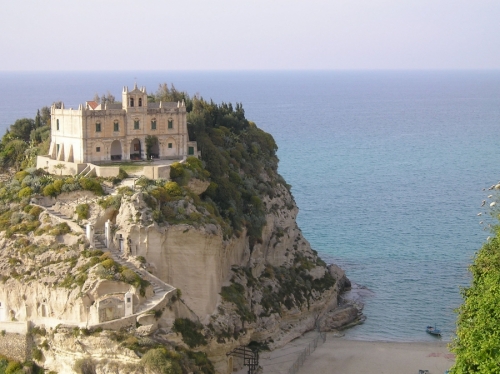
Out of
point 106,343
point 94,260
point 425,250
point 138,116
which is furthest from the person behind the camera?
point 425,250

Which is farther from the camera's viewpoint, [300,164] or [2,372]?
[300,164]

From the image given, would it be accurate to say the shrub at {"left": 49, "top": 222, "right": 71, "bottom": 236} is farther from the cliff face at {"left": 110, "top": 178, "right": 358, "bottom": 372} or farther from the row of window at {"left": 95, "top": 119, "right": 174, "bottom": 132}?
the row of window at {"left": 95, "top": 119, "right": 174, "bottom": 132}

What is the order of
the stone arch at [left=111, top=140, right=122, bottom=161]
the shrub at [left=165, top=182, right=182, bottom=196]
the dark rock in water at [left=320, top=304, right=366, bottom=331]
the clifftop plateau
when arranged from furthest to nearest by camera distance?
1. the dark rock in water at [left=320, top=304, right=366, bottom=331]
2. the stone arch at [left=111, top=140, right=122, bottom=161]
3. the shrub at [left=165, top=182, right=182, bottom=196]
4. the clifftop plateau

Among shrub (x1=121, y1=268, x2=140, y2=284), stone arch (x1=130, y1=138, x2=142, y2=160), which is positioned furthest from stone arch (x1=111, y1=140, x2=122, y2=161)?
shrub (x1=121, y1=268, x2=140, y2=284)

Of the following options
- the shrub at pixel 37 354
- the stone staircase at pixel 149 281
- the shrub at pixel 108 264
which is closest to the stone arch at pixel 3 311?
the shrub at pixel 37 354

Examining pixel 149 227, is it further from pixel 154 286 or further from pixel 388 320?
pixel 388 320

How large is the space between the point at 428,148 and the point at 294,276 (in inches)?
3050

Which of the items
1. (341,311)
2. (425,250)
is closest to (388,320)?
(341,311)

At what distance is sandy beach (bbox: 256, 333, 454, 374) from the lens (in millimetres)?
56969

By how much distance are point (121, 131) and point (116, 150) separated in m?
1.34

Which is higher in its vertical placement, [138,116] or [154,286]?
[138,116]

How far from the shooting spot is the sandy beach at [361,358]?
56969 mm

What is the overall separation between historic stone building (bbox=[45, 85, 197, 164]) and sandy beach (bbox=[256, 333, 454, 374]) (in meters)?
14.6

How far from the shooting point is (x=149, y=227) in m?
52.8
